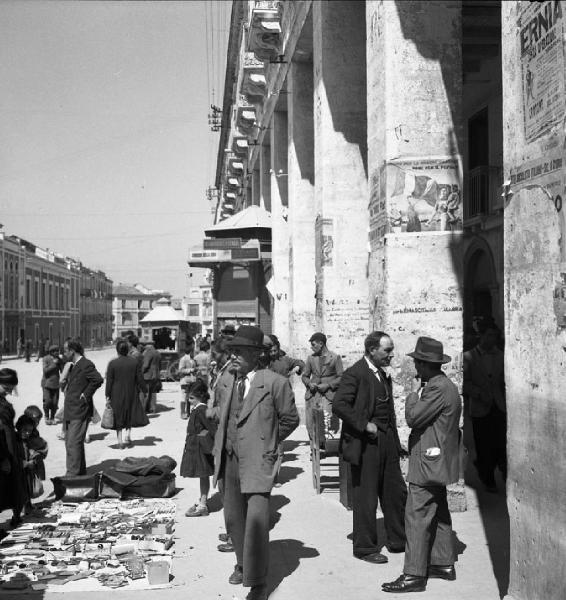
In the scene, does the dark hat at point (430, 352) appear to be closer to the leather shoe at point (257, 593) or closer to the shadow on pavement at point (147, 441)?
the leather shoe at point (257, 593)

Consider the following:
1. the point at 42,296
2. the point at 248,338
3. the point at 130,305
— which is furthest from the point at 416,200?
the point at 130,305

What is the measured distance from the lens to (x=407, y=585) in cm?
536

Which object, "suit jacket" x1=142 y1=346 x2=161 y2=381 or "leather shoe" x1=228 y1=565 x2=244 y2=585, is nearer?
"leather shoe" x1=228 y1=565 x2=244 y2=585

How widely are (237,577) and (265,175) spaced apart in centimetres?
2137

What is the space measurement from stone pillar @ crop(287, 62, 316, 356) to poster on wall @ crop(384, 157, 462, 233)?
24.7 ft

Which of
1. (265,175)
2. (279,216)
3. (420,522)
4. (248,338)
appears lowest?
(420,522)

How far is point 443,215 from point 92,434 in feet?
28.9

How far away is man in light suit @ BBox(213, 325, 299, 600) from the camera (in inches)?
206

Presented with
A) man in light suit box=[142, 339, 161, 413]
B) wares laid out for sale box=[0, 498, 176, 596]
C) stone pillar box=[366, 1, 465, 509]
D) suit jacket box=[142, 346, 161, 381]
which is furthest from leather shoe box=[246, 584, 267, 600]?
suit jacket box=[142, 346, 161, 381]

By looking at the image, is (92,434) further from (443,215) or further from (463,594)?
(463,594)

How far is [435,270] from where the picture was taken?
26.2 ft

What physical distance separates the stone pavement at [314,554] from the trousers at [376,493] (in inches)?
7.2

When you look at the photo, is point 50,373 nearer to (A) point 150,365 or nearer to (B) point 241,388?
(A) point 150,365

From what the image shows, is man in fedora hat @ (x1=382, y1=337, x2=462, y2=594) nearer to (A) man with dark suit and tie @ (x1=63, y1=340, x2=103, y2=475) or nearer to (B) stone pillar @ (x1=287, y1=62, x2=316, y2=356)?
(A) man with dark suit and tie @ (x1=63, y1=340, x2=103, y2=475)
